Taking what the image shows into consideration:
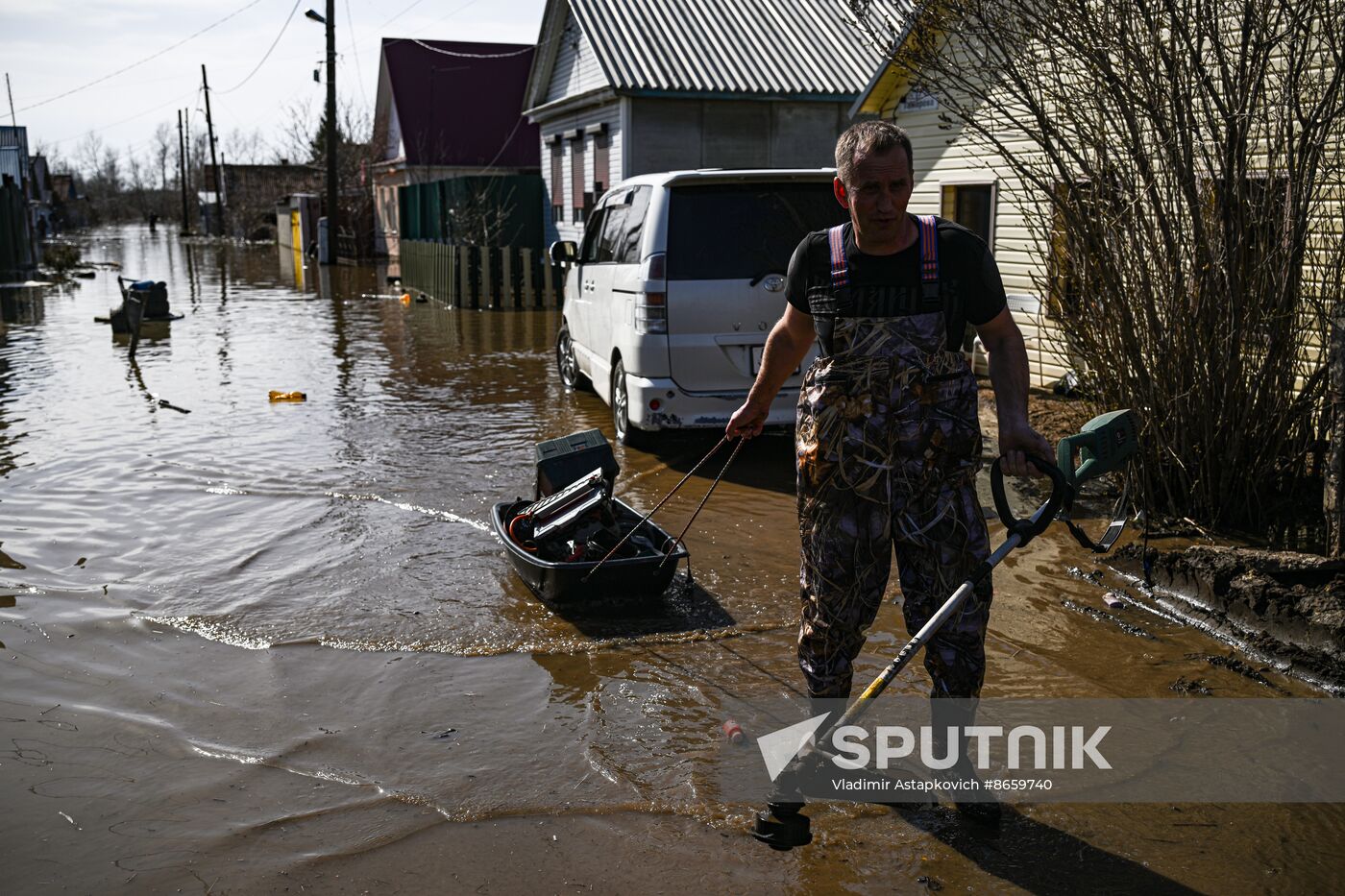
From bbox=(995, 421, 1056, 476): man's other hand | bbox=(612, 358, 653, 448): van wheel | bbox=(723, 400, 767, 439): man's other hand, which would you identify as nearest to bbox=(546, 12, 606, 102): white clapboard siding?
bbox=(612, 358, 653, 448): van wheel

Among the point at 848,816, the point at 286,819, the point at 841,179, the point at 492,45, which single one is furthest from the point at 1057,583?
the point at 492,45

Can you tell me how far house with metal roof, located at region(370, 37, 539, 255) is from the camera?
3747 centimetres

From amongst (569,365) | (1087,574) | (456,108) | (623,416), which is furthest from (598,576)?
(456,108)

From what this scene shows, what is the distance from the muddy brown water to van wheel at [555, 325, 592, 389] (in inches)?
105

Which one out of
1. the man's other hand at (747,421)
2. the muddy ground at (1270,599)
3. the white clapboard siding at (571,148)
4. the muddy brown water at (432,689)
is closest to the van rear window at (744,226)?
the muddy brown water at (432,689)

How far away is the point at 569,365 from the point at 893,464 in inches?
355

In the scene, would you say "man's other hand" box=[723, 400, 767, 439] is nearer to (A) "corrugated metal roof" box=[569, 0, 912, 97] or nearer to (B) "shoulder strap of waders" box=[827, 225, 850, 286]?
(B) "shoulder strap of waders" box=[827, 225, 850, 286]

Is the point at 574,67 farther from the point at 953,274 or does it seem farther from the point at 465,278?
the point at 953,274

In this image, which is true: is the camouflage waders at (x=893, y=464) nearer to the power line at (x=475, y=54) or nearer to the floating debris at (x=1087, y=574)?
the floating debris at (x=1087, y=574)

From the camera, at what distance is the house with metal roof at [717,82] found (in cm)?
2169

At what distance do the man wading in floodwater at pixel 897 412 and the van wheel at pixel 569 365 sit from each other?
8.39 meters

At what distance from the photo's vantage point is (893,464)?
3680 millimetres
